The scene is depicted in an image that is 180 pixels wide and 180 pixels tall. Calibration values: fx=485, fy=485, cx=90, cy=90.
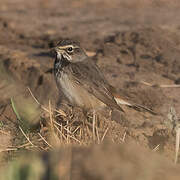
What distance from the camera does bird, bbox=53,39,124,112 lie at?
23.4 feet

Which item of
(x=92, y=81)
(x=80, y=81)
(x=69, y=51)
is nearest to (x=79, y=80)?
(x=80, y=81)

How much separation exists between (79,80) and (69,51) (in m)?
0.50

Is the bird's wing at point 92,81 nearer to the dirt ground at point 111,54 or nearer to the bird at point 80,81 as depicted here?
the bird at point 80,81

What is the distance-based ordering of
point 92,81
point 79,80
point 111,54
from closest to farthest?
point 79,80, point 92,81, point 111,54

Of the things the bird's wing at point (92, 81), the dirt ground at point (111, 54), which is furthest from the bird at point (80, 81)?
the dirt ground at point (111, 54)

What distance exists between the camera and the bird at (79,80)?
712cm

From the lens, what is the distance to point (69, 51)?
24.3ft

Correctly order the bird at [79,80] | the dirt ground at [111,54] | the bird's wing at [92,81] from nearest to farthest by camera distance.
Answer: the dirt ground at [111,54] → the bird at [79,80] → the bird's wing at [92,81]

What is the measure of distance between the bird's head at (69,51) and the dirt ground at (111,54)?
2.77ft

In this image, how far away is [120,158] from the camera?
363 cm

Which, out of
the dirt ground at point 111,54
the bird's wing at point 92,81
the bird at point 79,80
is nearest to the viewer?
the dirt ground at point 111,54

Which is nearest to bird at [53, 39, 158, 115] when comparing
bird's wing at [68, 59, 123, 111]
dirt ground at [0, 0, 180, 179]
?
bird's wing at [68, 59, 123, 111]

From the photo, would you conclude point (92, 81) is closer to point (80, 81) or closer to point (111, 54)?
point (80, 81)

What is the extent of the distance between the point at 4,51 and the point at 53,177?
705 cm
